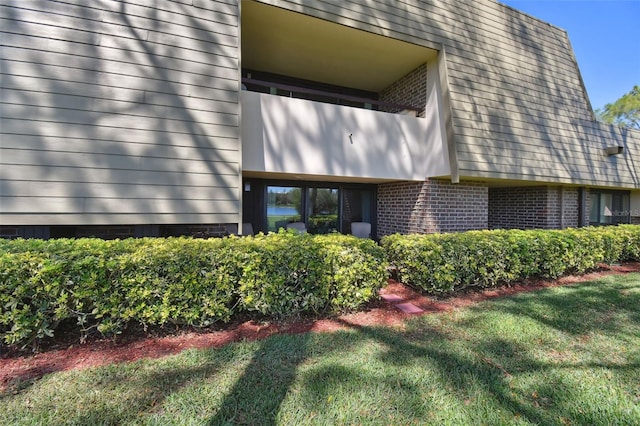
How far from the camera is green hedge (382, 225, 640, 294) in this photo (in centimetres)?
466

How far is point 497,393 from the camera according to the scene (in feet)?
7.92

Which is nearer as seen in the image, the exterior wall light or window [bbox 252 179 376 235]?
window [bbox 252 179 376 235]

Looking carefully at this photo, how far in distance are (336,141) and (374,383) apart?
15.9 ft

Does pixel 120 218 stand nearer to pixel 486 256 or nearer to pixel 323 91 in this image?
pixel 486 256

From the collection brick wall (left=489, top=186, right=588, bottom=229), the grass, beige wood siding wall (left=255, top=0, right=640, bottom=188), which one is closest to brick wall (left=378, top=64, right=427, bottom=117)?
beige wood siding wall (left=255, top=0, right=640, bottom=188)

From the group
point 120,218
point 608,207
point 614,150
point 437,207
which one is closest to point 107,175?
point 120,218

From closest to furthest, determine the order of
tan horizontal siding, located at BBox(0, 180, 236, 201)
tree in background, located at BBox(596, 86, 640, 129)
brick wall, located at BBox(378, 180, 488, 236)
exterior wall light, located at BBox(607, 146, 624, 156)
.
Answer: tan horizontal siding, located at BBox(0, 180, 236, 201)
brick wall, located at BBox(378, 180, 488, 236)
exterior wall light, located at BBox(607, 146, 624, 156)
tree in background, located at BBox(596, 86, 640, 129)

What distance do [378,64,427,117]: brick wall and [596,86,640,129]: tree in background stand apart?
29.4 m

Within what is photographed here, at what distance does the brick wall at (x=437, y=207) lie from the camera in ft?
22.9

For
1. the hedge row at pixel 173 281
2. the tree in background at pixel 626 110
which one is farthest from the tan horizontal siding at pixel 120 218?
the tree in background at pixel 626 110

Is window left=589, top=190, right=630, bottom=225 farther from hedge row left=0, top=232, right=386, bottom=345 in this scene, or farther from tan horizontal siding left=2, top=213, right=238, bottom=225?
tan horizontal siding left=2, top=213, right=238, bottom=225

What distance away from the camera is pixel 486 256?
499 centimetres

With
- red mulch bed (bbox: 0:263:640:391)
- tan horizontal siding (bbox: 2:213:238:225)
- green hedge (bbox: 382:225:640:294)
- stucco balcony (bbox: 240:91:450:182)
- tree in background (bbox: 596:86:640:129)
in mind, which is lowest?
red mulch bed (bbox: 0:263:640:391)

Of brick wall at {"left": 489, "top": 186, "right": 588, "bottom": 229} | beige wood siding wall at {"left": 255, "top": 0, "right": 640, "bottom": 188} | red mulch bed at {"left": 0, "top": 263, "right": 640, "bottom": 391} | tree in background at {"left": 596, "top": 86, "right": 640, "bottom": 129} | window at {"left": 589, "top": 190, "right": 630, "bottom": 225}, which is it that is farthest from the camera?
tree in background at {"left": 596, "top": 86, "right": 640, "bottom": 129}
